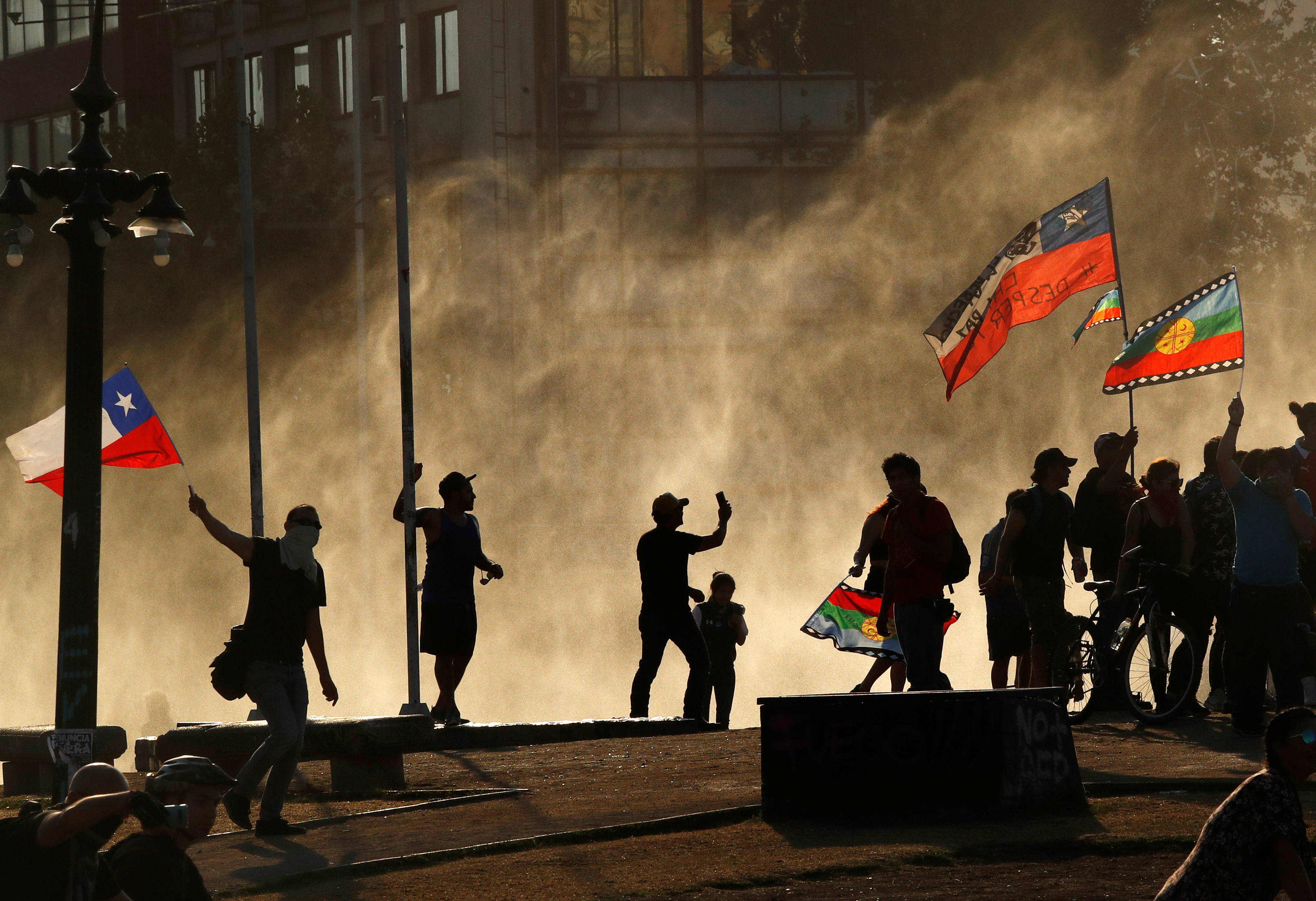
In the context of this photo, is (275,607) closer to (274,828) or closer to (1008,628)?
(274,828)

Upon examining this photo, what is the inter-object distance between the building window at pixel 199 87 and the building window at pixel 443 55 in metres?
5.99

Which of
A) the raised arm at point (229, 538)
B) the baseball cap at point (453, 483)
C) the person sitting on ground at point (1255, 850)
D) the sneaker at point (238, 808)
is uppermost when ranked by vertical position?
the baseball cap at point (453, 483)

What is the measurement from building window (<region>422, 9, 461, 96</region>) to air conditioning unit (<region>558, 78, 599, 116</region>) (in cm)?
213

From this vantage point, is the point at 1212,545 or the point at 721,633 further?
the point at 721,633

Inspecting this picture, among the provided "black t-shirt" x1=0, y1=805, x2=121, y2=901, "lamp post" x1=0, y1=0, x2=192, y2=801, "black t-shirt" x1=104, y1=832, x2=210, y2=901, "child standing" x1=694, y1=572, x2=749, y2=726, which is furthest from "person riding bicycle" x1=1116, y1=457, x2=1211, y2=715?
"black t-shirt" x1=0, y1=805, x2=121, y2=901

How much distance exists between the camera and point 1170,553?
10539 millimetres

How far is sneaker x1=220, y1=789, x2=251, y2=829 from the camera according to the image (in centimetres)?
859

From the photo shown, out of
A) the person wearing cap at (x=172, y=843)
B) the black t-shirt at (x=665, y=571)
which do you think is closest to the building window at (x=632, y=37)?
→ the black t-shirt at (x=665, y=571)

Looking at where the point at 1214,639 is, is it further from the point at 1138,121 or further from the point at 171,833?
the point at 1138,121

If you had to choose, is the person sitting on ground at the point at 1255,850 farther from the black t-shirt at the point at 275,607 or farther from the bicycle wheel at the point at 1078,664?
the bicycle wheel at the point at 1078,664

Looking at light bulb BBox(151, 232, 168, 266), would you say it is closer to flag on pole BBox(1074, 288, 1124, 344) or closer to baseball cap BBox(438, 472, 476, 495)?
baseball cap BBox(438, 472, 476, 495)

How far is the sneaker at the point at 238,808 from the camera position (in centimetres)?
859

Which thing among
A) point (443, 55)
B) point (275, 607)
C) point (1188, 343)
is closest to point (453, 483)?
point (275, 607)

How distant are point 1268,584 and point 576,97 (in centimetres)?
3046
